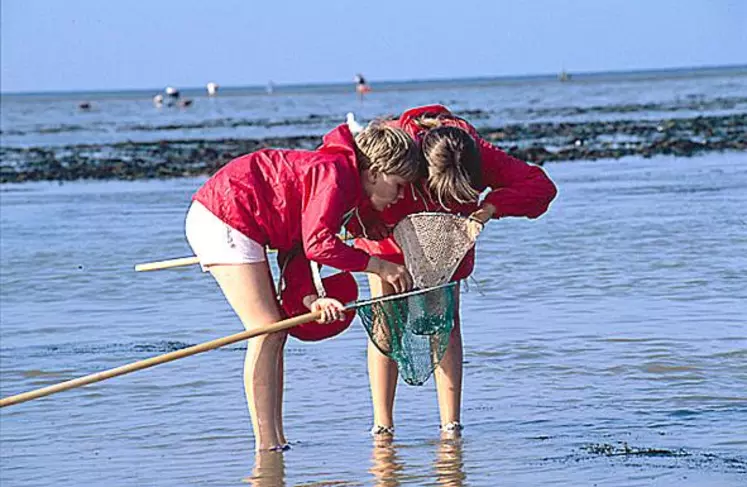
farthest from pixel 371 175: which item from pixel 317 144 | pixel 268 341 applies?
pixel 317 144

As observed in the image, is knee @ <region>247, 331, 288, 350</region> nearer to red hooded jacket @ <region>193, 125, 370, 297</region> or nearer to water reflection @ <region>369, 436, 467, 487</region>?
red hooded jacket @ <region>193, 125, 370, 297</region>

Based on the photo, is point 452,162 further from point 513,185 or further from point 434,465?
point 434,465

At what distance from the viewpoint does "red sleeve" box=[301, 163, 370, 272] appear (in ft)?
16.0

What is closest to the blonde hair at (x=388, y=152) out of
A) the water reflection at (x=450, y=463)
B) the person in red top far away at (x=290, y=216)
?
the person in red top far away at (x=290, y=216)

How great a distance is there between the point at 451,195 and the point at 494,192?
0.25 m

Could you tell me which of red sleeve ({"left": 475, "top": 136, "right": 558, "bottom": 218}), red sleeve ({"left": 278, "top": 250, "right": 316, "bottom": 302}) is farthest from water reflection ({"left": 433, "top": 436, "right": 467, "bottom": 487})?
red sleeve ({"left": 475, "top": 136, "right": 558, "bottom": 218})

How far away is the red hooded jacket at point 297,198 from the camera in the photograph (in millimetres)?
4910

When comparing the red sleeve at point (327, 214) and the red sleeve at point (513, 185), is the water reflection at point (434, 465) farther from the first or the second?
the red sleeve at point (513, 185)

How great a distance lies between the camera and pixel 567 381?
259 inches

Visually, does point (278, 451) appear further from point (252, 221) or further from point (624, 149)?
point (624, 149)

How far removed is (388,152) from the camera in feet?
16.5

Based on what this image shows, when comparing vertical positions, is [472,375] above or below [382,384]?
below

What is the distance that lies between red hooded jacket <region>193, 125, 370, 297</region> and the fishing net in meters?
0.28

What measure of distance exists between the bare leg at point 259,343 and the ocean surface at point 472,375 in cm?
16
